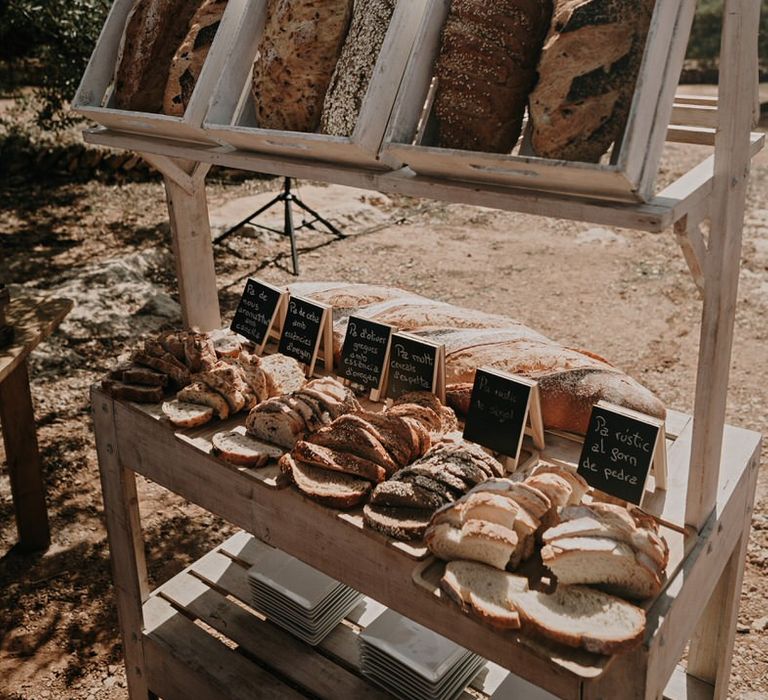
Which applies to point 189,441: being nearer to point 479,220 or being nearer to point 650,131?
point 650,131

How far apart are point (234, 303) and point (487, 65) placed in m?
4.29

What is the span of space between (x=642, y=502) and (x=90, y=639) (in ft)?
6.76

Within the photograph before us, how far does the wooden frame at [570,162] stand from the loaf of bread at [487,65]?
0.04m

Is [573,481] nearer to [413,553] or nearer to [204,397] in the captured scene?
[413,553]

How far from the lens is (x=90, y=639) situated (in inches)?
110

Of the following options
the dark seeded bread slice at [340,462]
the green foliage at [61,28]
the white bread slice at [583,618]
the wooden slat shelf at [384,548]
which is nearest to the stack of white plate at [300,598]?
the wooden slat shelf at [384,548]

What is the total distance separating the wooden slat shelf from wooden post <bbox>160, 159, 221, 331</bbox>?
0.42m

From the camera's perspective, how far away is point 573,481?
62.0 inches

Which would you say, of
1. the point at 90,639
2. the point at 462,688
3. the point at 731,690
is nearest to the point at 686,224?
the point at 462,688

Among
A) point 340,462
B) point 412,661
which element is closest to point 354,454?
point 340,462

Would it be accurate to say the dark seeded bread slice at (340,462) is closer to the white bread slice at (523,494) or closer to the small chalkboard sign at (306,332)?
the white bread slice at (523,494)

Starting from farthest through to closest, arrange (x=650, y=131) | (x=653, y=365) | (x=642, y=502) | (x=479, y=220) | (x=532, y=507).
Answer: (x=479, y=220) → (x=653, y=365) → (x=642, y=502) → (x=532, y=507) → (x=650, y=131)

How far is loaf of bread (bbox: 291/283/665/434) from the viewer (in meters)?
1.84

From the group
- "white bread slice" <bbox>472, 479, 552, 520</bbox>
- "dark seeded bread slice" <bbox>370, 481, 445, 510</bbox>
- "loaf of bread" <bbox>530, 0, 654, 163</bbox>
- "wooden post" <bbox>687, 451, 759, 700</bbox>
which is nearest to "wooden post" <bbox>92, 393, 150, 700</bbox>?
"dark seeded bread slice" <bbox>370, 481, 445, 510</bbox>
